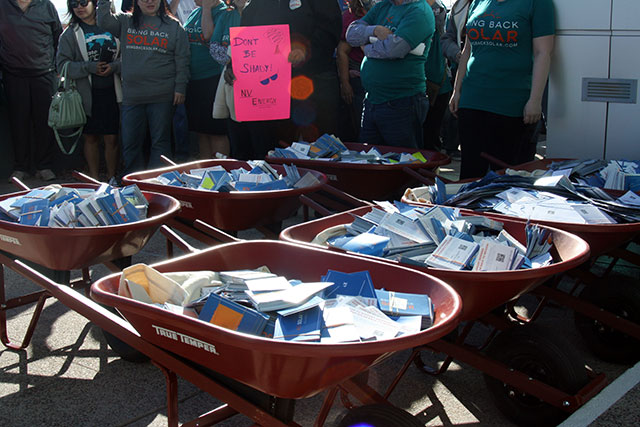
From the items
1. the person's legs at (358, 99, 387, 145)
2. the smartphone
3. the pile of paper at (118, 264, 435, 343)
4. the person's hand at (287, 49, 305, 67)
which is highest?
the smartphone

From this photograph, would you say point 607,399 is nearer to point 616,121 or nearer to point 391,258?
point 391,258

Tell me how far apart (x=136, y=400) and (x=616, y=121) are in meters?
3.15

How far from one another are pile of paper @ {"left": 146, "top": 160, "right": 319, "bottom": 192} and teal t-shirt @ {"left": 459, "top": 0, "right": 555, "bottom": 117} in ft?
4.03

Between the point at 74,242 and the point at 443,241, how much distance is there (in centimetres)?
141

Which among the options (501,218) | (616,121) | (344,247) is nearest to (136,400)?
(344,247)

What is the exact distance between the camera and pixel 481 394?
2793 mm

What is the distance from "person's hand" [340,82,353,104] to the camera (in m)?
5.80

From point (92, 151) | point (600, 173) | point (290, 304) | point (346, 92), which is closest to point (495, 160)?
point (600, 173)

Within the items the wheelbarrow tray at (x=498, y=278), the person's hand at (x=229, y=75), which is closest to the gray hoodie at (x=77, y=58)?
the person's hand at (x=229, y=75)

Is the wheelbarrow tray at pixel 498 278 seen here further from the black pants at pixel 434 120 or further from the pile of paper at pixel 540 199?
the black pants at pixel 434 120

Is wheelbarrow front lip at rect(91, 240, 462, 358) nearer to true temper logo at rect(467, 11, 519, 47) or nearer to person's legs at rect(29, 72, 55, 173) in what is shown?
true temper logo at rect(467, 11, 519, 47)

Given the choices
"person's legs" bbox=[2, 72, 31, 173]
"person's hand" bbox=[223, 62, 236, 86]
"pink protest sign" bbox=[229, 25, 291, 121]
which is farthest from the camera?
"person's legs" bbox=[2, 72, 31, 173]

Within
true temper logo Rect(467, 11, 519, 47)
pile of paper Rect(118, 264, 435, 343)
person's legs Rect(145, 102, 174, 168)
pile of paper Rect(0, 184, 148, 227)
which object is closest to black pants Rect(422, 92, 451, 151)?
person's legs Rect(145, 102, 174, 168)

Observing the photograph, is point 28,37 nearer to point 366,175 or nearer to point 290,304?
point 366,175
